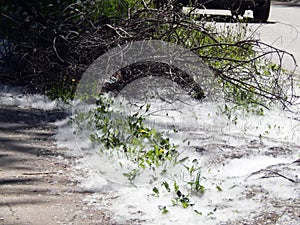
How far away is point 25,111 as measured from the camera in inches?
269

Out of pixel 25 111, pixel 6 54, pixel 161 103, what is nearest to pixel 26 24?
pixel 6 54

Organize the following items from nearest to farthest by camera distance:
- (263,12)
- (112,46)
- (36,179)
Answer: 1. (36,179)
2. (112,46)
3. (263,12)

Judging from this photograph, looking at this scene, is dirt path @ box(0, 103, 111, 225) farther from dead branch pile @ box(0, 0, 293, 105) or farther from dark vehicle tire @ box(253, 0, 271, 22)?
dark vehicle tire @ box(253, 0, 271, 22)

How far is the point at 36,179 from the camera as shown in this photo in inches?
195

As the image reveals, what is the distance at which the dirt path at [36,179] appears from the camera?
4285 millimetres

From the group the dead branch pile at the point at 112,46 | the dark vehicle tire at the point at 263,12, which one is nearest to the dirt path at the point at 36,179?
the dead branch pile at the point at 112,46

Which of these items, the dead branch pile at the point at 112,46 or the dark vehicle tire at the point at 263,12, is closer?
the dead branch pile at the point at 112,46

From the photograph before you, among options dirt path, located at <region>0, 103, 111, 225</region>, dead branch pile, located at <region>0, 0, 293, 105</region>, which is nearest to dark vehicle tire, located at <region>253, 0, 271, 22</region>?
dead branch pile, located at <region>0, 0, 293, 105</region>

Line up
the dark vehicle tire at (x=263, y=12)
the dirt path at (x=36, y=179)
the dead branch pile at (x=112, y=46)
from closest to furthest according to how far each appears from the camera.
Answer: the dirt path at (x=36, y=179) → the dead branch pile at (x=112, y=46) → the dark vehicle tire at (x=263, y=12)

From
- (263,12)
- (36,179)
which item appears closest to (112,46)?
(36,179)

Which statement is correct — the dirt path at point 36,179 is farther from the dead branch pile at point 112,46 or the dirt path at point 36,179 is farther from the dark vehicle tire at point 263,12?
the dark vehicle tire at point 263,12

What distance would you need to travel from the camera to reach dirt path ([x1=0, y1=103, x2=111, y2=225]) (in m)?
4.29

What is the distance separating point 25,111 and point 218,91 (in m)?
1.70

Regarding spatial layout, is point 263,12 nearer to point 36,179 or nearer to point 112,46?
point 112,46
